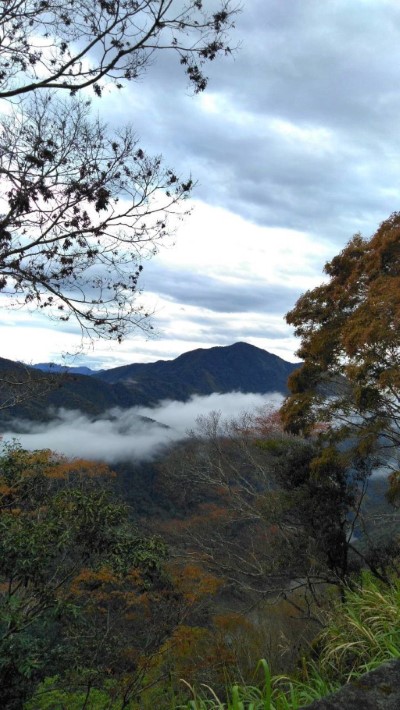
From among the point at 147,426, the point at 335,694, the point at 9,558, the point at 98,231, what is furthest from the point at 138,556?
the point at 147,426

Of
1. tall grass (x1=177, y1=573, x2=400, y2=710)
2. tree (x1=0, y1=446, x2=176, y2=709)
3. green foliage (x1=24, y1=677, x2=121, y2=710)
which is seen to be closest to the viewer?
tall grass (x1=177, y1=573, x2=400, y2=710)

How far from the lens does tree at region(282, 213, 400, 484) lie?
894cm

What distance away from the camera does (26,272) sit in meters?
5.69

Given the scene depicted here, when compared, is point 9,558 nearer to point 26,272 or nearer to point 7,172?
point 26,272

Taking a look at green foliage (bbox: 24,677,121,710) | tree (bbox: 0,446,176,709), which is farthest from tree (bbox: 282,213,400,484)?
green foliage (bbox: 24,677,121,710)

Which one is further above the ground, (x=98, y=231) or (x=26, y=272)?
(x=98, y=231)

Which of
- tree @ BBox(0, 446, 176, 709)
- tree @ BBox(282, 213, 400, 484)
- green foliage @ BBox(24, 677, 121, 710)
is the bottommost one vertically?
green foliage @ BBox(24, 677, 121, 710)

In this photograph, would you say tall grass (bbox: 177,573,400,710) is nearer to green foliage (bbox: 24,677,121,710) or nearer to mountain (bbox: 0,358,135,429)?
mountain (bbox: 0,358,135,429)

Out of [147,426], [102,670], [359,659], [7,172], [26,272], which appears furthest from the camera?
[147,426]

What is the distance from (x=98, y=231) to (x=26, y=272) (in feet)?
3.49

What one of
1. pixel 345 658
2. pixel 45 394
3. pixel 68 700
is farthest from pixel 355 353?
pixel 68 700

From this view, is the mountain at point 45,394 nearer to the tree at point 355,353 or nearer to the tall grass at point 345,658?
the tall grass at point 345,658

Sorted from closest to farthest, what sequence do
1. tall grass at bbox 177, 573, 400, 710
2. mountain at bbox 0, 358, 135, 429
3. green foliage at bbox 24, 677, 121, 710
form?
1. tall grass at bbox 177, 573, 400, 710
2. mountain at bbox 0, 358, 135, 429
3. green foliage at bbox 24, 677, 121, 710

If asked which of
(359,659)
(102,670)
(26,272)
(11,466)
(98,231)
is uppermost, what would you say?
(98,231)
